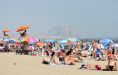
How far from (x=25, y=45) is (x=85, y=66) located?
7.37 meters

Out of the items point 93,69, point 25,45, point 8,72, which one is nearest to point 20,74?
point 8,72

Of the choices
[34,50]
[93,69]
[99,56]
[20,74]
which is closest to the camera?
[20,74]

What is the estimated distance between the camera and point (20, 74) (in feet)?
36.1

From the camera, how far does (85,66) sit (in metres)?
14.5

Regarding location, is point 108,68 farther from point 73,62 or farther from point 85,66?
point 73,62

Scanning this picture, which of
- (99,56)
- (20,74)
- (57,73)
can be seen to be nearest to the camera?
(20,74)

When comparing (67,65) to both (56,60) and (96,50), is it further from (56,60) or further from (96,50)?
(96,50)

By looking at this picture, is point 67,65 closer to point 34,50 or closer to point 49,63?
point 49,63

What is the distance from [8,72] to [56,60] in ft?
17.6

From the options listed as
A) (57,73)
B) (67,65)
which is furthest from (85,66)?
(57,73)

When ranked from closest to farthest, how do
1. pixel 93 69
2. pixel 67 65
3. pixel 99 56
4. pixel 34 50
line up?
1. pixel 93 69
2. pixel 67 65
3. pixel 99 56
4. pixel 34 50

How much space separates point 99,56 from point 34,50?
5366 millimetres

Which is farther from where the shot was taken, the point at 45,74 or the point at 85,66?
the point at 85,66

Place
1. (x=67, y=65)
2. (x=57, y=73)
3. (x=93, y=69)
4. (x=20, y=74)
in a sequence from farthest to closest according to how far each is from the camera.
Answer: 1. (x=67, y=65)
2. (x=93, y=69)
3. (x=57, y=73)
4. (x=20, y=74)
